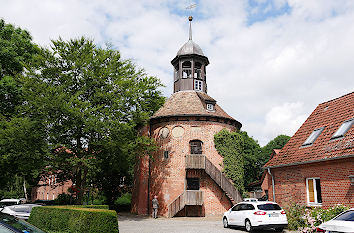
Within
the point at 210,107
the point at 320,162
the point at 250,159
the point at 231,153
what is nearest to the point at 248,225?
the point at 320,162

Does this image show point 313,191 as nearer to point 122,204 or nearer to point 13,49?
point 122,204

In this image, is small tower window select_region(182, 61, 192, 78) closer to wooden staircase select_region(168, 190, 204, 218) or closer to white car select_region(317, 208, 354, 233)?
wooden staircase select_region(168, 190, 204, 218)

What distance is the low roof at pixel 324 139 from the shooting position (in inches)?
538

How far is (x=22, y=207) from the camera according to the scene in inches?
688

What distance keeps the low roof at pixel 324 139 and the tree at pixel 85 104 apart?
9.56 m

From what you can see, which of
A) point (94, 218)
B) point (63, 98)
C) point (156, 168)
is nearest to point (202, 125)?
point (156, 168)

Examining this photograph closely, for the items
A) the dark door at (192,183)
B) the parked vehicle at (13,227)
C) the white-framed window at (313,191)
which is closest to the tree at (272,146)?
the dark door at (192,183)

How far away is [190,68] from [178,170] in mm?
10445

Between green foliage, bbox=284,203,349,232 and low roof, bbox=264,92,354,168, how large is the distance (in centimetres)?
219

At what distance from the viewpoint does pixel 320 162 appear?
14.4 m

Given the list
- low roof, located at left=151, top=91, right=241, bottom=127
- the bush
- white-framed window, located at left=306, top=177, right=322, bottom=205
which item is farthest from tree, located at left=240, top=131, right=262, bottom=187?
white-framed window, located at left=306, top=177, right=322, bottom=205

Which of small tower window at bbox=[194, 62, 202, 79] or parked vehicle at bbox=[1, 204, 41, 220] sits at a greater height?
small tower window at bbox=[194, 62, 202, 79]

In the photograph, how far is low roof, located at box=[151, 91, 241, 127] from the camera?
26.2 meters

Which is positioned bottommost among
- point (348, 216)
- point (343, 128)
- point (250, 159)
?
point (348, 216)
